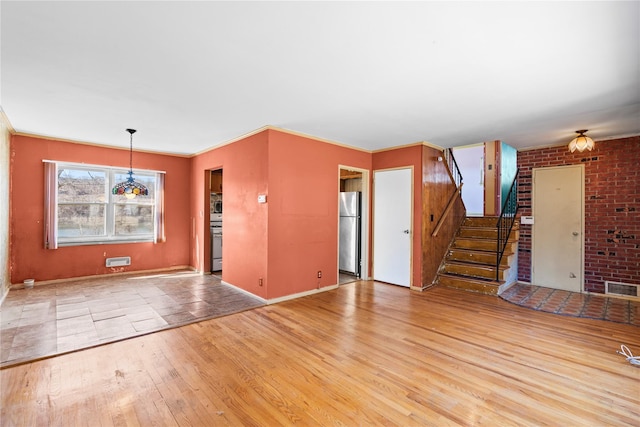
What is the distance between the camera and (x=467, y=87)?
2.85 metres

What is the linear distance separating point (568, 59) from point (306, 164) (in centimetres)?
327

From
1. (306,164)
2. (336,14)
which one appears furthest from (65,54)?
(306,164)

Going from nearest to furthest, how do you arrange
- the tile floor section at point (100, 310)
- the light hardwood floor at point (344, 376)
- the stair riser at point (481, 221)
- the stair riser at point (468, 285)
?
the light hardwood floor at point (344, 376)
the tile floor section at point (100, 310)
the stair riser at point (468, 285)
the stair riser at point (481, 221)

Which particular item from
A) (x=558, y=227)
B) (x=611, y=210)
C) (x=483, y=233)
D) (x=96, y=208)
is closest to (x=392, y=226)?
(x=483, y=233)

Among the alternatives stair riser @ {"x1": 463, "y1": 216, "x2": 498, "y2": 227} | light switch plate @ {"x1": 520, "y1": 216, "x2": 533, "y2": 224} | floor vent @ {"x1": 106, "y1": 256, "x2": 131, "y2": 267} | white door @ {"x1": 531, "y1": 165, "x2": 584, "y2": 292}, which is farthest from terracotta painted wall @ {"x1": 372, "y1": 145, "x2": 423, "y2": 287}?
floor vent @ {"x1": 106, "y1": 256, "x2": 131, "y2": 267}

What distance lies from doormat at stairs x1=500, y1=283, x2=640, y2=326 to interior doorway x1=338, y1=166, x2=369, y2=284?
2458 millimetres

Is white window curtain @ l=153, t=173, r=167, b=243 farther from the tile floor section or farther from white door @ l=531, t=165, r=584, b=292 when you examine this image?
white door @ l=531, t=165, r=584, b=292

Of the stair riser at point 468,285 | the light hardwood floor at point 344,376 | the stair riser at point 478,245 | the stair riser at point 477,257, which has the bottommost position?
the light hardwood floor at point 344,376

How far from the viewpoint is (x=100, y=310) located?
3.87m

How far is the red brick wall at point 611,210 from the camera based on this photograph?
462 centimetres

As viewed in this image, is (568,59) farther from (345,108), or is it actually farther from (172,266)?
(172,266)

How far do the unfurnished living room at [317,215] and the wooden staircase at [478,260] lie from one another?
2.1 inches

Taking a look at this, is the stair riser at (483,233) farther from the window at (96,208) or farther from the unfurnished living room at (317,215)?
the window at (96,208)

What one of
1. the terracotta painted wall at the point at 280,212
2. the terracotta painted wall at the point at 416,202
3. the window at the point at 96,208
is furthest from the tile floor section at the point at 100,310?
the terracotta painted wall at the point at 416,202
